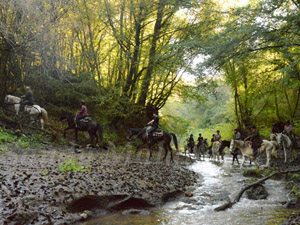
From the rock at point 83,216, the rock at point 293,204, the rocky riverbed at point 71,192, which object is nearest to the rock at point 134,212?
the rocky riverbed at point 71,192

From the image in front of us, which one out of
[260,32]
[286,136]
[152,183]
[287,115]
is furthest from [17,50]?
[287,115]

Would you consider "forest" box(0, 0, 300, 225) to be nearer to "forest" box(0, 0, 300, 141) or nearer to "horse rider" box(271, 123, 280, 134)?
"forest" box(0, 0, 300, 141)

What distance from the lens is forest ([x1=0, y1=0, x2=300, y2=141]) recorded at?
9562 mm

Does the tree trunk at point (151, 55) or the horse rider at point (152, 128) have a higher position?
the tree trunk at point (151, 55)

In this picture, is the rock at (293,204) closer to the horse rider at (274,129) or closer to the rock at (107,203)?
the rock at (107,203)

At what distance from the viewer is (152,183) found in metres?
8.89

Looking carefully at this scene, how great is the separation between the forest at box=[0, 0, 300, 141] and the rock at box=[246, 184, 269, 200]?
4.16 metres

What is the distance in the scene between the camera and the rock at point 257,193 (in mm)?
8609

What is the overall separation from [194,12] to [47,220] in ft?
60.4

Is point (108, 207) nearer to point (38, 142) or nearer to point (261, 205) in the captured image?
point (261, 205)

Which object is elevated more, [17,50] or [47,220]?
[17,50]

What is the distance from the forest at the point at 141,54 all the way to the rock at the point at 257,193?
416 cm

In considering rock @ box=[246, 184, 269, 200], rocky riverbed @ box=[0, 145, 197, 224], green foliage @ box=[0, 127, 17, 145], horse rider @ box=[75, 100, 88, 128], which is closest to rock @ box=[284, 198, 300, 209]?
rock @ box=[246, 184, 269, 200]

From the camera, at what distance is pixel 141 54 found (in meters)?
20.7
